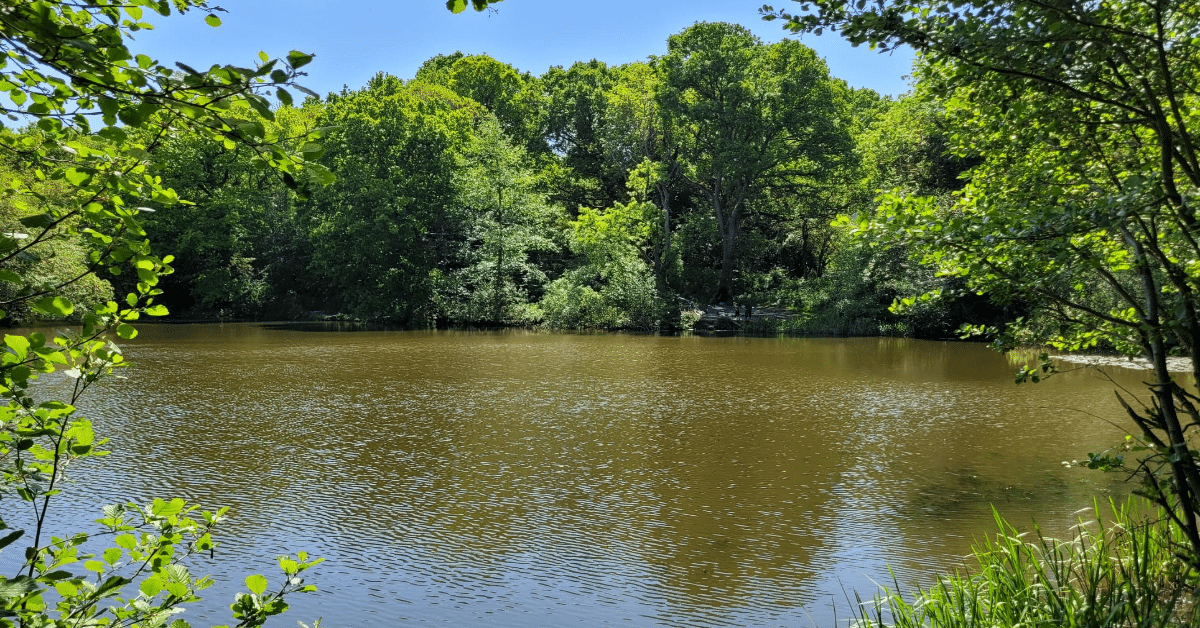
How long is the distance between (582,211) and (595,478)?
25506 millimetres

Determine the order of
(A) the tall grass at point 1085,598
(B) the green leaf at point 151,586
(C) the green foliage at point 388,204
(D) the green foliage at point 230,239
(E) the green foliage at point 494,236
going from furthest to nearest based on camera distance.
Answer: (D) the green foliage at point 230,239
(C) the green foliage at point 388,204
(E) the green foliage at point 494,236
(A) the tall grass at point 1085,598
(B) the green leaf at point 151,586

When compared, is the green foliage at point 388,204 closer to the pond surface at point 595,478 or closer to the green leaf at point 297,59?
the pond surface at point 595,478

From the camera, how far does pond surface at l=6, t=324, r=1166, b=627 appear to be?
19.5 ft

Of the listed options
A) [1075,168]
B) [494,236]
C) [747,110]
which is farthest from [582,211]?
[1075,168]

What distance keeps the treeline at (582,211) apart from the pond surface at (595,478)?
1391cm

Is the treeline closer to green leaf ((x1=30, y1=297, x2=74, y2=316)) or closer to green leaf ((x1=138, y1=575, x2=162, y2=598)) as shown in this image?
green leaf ((x1=138, y1=575, x2=162, y2=598))

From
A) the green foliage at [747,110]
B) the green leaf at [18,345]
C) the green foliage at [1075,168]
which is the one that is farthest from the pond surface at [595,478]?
the green foliage at [747,110]

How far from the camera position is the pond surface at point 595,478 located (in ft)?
19.5

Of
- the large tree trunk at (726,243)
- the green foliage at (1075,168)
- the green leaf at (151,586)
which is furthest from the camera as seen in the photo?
the large tree trunk at (726,243)

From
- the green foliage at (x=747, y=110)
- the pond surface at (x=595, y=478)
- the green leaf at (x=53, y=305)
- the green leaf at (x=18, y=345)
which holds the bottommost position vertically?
the pond surface at (x=595, y=478)

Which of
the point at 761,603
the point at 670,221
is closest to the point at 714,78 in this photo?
the point at 670,221

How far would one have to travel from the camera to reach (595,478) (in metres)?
9.03

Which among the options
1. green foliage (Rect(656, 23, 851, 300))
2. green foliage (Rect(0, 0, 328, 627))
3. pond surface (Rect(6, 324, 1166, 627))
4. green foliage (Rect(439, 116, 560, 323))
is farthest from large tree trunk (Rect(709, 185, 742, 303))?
green foliage (Rect(0, 0, 328, 627))

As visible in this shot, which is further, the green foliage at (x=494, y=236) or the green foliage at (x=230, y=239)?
the green foliage at (x=230, y=239)
